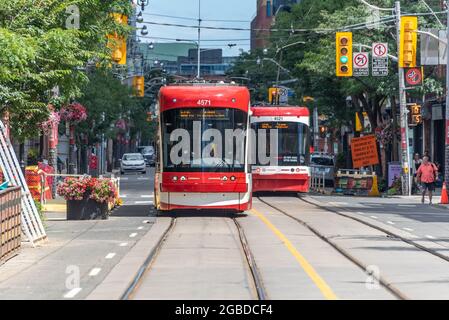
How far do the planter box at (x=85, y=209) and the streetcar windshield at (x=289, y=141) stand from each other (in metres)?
14.8

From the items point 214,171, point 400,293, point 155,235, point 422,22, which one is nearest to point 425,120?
point 422,22

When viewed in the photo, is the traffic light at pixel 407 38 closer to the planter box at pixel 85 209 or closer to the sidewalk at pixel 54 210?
the sidewalk at pixel 54 210

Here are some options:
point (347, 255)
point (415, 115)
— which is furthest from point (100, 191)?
point (415, 115)

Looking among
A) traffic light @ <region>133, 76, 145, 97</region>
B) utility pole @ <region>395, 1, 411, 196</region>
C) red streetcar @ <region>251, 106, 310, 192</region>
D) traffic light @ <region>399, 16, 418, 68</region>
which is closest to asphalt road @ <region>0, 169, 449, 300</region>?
traffic light @ <region>399, 16, 418, 68</region>

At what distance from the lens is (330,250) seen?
2134cm

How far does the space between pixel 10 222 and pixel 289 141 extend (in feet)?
86.5

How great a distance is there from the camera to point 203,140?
31.0 meters

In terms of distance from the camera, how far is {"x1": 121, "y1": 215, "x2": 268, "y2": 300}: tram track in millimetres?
14493

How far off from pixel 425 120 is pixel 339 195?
17.8 m

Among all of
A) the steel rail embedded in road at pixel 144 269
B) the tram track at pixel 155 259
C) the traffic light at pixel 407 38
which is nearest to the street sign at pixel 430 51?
the traffic light at pixel 407 38

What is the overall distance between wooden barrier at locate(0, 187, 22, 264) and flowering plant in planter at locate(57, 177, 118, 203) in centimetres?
875

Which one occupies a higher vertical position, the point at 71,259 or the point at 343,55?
the point at 343,55

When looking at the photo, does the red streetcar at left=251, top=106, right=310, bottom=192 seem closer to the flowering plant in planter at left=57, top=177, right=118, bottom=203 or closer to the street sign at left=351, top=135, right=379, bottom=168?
the street sign at left=351, top=135, right=379, bottom=168

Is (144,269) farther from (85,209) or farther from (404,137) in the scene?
(404,137)
